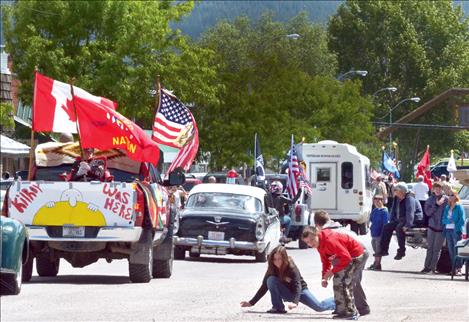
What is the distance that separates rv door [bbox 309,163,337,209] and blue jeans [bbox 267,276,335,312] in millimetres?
31542

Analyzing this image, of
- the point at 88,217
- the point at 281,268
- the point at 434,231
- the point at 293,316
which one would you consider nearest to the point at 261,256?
the point at 434,231

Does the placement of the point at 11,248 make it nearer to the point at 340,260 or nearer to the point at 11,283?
the point at 11,283

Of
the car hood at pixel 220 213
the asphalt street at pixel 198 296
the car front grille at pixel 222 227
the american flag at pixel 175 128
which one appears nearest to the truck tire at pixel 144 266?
the asphalt street at pixel 198 296

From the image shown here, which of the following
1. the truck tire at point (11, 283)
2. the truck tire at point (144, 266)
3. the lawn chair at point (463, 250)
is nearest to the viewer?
the truck tire at point (11, 283)

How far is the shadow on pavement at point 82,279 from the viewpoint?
23.6 meters

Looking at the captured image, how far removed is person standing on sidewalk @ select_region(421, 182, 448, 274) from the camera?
94.5 ft

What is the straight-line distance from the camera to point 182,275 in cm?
2633

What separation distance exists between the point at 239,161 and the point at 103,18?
1324 cm

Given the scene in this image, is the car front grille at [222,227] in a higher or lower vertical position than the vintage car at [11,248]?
higher

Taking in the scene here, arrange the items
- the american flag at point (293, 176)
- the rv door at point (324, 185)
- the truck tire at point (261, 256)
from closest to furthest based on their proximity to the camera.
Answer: the truck tire at point (261, 256) → the american flag at point (293, 176) → the rv door at point (324, 185)

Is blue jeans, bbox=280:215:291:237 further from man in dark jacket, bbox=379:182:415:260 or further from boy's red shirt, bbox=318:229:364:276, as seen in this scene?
boy's red shirt, bbox=318:229:364:276

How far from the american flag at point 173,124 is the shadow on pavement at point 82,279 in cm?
737

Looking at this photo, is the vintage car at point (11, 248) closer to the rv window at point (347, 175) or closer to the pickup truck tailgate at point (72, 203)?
the pickup truck tailgate at point (72, 203)

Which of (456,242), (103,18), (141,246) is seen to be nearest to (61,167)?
(141,246)
